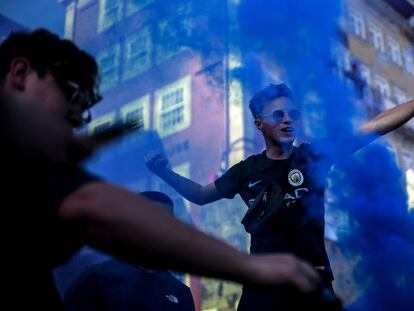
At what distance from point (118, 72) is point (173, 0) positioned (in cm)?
644

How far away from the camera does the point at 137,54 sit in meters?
11.9

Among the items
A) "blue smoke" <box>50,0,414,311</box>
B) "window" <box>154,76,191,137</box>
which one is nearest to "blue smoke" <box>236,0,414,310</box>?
"blue smoke" <box>50,0,414,311</box>

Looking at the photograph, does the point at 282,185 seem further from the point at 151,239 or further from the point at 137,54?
the point at 137,54

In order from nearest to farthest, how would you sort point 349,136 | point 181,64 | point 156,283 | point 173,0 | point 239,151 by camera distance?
1. point 349,136
2. point 156,283
3. point 173,0
4. point 239,151
5. point 181,64

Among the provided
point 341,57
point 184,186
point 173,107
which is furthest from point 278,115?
point 173,107

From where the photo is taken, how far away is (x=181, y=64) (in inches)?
512

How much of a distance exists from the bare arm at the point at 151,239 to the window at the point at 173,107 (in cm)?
1243

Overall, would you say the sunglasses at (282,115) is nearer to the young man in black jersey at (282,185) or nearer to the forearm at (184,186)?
the young man in black jersey at (282,185)

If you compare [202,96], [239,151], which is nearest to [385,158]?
[239,151]

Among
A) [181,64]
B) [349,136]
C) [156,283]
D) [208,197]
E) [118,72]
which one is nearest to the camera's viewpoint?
[349,136]

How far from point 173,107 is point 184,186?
1118 cm

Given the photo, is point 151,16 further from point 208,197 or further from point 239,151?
point 208,197

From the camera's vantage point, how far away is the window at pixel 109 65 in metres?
11.2

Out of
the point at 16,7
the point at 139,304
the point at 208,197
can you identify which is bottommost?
the point at 139,304
